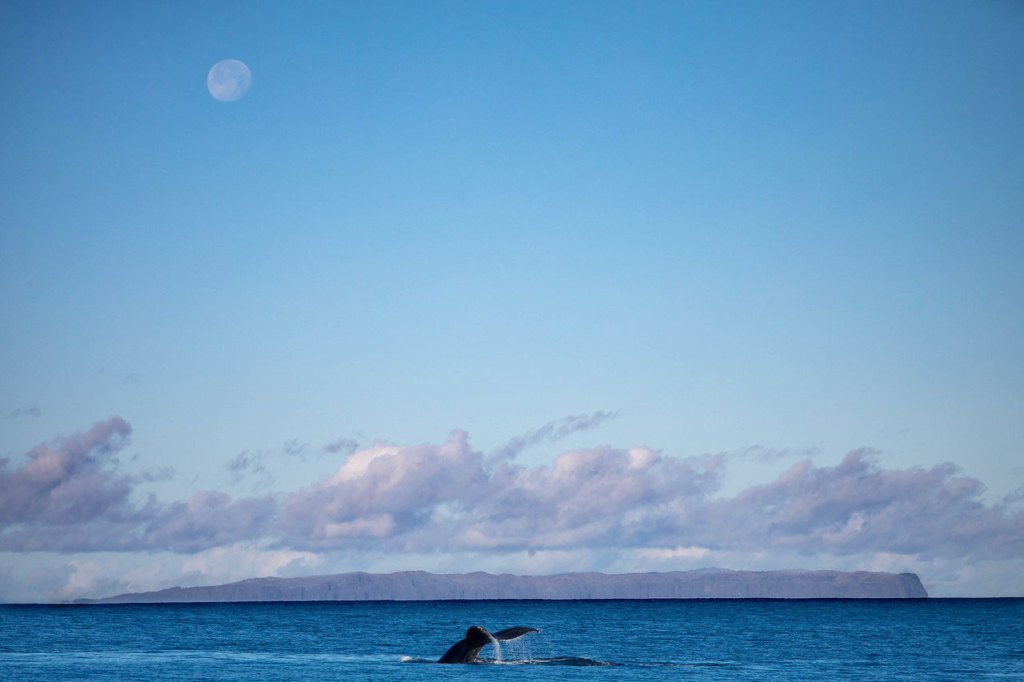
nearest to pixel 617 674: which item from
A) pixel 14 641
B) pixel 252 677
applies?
pixel 252 677

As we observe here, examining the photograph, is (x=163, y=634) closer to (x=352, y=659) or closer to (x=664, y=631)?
(x=352, y=659)

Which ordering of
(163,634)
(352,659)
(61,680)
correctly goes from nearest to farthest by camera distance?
(61,680) < (352,659) < (163,634)

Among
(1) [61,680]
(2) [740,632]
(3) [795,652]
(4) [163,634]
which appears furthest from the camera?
(2) [740,632]

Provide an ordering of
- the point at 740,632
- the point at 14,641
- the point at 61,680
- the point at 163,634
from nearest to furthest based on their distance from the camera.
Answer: the point at 61,680 < the point at 14,641 < the point at 163,634 < the point at 740,632

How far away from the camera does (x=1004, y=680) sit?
229 feet

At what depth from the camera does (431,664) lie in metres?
78.2

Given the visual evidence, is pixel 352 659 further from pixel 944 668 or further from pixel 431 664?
pixel 944 668

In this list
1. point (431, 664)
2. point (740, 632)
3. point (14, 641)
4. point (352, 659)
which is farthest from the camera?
point (740, 632)

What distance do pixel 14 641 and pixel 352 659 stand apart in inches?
1818

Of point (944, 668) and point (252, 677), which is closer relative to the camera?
point (252, 677)

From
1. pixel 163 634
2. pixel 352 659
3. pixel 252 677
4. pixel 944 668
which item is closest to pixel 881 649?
pixel 944 668

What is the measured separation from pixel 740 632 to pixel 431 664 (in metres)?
72.5

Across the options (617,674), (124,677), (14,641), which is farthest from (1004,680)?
(14,641)

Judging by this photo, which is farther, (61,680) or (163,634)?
(163,634)
